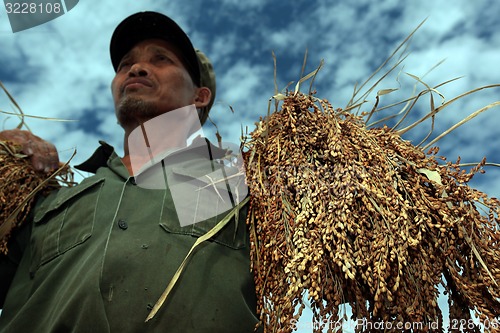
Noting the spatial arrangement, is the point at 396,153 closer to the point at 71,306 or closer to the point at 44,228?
the point at 71,306

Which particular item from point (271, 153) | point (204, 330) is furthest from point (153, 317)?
point (271, 153)

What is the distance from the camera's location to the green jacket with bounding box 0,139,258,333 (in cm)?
217

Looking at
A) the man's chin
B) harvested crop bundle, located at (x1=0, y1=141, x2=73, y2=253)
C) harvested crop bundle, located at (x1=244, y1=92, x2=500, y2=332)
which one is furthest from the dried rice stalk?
harvested crop bundle, located at (x1=244, y1=92, x2=500, y2=332)

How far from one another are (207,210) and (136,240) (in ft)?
1.21

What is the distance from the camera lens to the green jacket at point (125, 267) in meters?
2.17

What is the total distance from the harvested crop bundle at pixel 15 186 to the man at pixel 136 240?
74 mm

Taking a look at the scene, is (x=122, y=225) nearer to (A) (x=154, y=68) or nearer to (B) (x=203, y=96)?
(A) (x=154, y=68)

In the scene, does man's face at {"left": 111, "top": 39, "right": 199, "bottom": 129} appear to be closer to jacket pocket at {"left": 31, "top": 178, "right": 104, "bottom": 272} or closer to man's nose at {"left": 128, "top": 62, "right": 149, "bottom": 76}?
man's nose at {"left": 128, "top": 62, "right": 149, "bottom": 76}

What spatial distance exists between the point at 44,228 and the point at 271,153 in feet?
4.36

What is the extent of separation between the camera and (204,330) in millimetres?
2164

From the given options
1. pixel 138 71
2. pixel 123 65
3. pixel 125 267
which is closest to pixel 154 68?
pixel 138 71

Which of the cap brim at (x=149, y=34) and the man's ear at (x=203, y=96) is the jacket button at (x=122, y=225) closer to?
the man's ear at (x=203, y=96)

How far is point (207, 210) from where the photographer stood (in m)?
2.49

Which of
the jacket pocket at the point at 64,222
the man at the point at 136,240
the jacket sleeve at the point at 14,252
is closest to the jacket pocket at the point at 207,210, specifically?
the man at the point at 136,240
